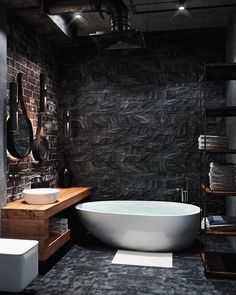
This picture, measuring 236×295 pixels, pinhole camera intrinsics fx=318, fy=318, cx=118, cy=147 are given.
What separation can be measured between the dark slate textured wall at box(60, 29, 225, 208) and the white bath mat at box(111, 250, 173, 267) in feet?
3.89

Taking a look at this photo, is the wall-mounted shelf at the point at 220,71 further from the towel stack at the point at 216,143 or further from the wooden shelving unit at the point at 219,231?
the towel stack at the point at 216,143

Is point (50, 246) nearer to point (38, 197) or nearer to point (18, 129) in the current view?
point (38, 197)

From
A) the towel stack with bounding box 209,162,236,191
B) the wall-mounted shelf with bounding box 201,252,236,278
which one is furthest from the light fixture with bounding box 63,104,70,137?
the wall-mounted shelf with bounding box 201,252,236,278

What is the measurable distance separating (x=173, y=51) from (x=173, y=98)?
72 cm

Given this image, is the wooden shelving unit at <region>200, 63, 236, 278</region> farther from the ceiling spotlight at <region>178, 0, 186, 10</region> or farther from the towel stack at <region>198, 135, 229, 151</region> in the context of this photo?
the ceiling spotlight at <region>178, 0, 186, 10</region>

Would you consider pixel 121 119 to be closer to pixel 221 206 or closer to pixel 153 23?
pixel 153 23

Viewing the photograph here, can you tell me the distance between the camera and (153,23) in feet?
14.9

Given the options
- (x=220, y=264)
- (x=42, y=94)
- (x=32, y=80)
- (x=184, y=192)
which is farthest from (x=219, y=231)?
(x=32, y=80)

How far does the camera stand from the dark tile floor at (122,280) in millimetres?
2900

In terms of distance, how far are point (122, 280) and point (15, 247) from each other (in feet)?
3.60

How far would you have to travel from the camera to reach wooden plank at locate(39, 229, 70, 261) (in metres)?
3.24

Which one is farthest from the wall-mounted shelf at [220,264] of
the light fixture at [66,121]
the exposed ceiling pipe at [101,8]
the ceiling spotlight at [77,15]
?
the ceiling spotlight at [77,15]

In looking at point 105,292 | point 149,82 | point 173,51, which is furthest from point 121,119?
point 105,292

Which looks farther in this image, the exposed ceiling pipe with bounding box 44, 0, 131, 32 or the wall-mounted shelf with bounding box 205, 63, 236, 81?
the exposed ceiling pipe with bounding box 44, 0, 131, 32
